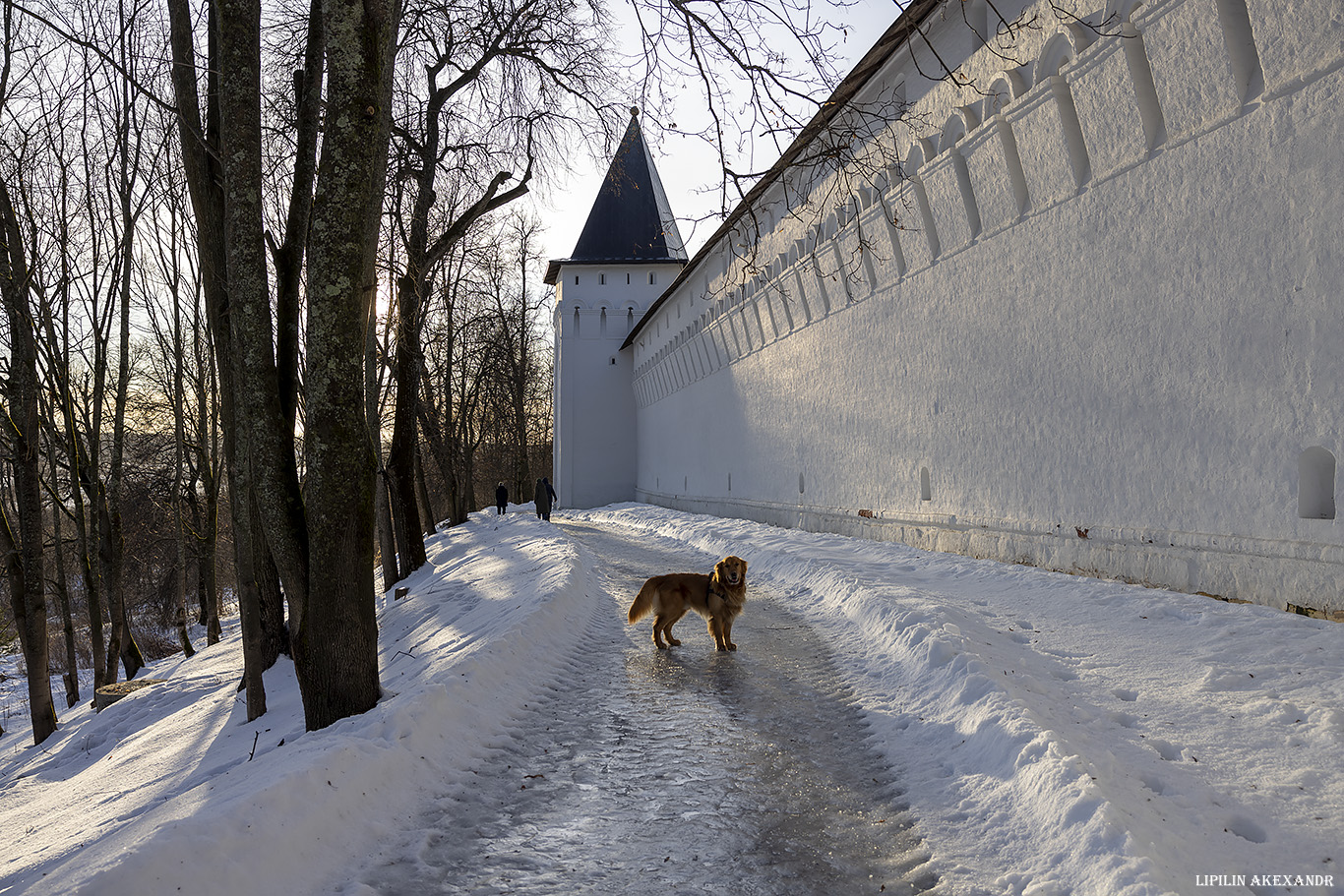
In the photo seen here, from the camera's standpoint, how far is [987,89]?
1016cm

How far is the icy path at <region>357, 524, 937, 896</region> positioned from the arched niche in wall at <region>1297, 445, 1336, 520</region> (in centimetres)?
367

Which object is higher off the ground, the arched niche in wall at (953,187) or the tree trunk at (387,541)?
the arched niche in wall at (953,187)

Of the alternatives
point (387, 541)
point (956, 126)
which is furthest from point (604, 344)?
point (956, 126)

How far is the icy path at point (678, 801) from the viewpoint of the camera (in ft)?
10.4

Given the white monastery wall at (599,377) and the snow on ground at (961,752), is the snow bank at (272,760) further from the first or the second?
the white monastery wall at (599,377)

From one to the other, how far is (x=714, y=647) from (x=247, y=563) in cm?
419

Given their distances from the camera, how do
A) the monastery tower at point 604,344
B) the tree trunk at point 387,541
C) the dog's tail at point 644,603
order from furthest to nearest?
the monastery tower at point 604,344
the tree trunk at point 387,541
the dog's tail at point 644,603

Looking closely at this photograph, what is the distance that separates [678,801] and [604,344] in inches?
1496

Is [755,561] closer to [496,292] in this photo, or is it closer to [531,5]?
[531,5]

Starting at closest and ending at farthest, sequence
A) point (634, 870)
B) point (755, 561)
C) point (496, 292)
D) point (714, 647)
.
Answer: point (634, 870) < point (714, 647) < point (755, 561) < point (496, 292)

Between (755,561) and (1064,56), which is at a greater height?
(1064,56)

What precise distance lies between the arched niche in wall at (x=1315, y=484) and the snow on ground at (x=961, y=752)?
0.79 meters

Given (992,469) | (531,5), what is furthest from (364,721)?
(531,5)

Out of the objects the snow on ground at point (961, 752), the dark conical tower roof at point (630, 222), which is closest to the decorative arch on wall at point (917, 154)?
the snow on ground at point (961, 752)
